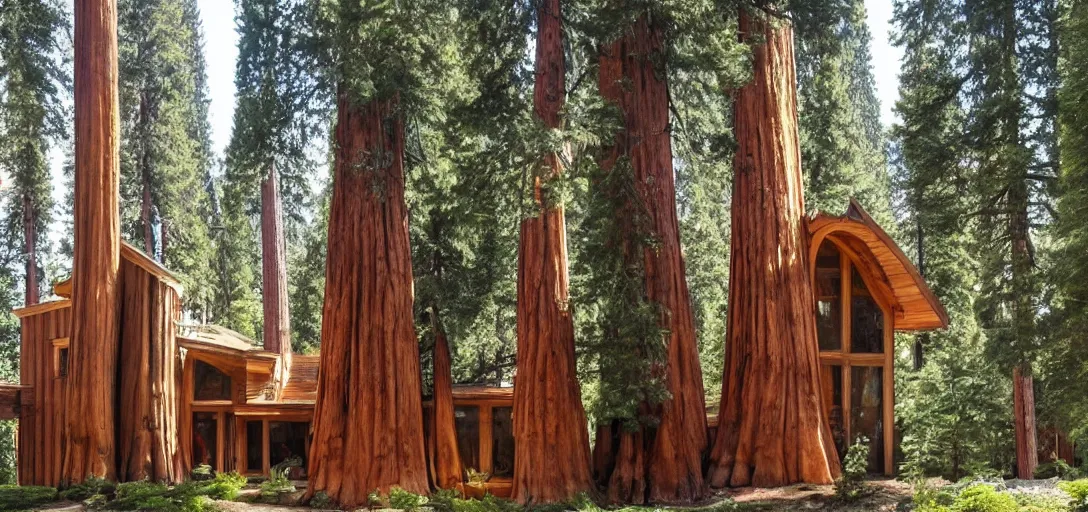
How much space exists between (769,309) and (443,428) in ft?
A: 20.4

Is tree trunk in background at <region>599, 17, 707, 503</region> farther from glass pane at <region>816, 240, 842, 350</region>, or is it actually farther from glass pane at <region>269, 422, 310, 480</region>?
glass pane at <region>269, 422, 310, 480</region>

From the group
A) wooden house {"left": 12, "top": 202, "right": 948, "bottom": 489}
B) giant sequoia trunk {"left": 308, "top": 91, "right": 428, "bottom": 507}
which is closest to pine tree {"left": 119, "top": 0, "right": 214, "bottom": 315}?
wooden house {"left": 12, "top": 202, "right": 948, "bottom": 489}

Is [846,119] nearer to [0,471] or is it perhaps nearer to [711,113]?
[711,113]

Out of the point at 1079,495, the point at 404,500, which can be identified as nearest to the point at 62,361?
the point at 404,500

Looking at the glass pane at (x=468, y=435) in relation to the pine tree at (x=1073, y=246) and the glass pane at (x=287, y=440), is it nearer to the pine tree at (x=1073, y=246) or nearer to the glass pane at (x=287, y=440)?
the glass pane at (x=287, y=440)

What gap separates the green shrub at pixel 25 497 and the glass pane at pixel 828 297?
1347 cm

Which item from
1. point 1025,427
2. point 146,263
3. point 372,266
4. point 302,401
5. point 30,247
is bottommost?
point 1025,427

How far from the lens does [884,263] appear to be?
19.9 metres

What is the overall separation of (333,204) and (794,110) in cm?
836

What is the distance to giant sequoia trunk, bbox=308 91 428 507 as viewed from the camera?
1889 centimetres

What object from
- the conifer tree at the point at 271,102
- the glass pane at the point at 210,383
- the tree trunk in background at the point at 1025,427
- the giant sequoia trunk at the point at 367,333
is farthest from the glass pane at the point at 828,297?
the glass pane at the point at 210,383

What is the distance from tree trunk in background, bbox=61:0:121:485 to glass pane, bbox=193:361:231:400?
234 centimetres

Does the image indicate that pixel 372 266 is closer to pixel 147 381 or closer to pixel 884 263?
pixel 147 381

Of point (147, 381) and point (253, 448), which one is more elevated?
point (147, 381)
